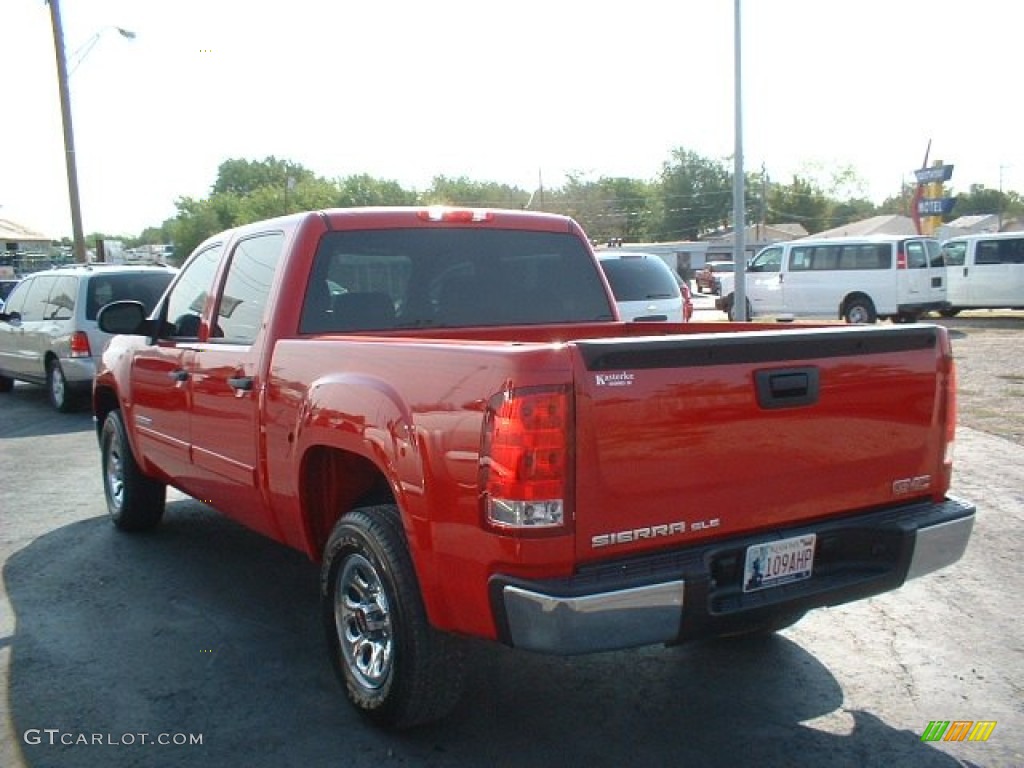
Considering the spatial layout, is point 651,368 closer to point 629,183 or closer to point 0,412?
point 0,412

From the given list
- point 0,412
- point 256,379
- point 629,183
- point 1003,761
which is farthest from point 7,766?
point 629,183

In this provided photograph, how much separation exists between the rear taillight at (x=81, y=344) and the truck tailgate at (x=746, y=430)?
1025 cm

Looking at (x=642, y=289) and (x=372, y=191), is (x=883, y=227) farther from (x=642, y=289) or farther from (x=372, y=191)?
(x=642, y=289)

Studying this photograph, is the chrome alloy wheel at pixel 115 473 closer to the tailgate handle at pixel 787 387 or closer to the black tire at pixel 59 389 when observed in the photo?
the tailgate handle at pixel 787 387

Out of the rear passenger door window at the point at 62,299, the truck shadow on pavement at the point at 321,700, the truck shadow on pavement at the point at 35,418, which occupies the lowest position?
the truck shadow on pavement at the point at 35,418

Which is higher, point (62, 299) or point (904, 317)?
point (62, 299)

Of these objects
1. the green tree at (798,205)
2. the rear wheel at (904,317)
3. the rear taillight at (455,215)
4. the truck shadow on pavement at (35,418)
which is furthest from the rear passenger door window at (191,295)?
the green tree at (798,205)

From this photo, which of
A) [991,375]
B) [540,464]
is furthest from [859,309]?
[540,464]

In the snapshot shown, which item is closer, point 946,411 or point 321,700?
point 946,411

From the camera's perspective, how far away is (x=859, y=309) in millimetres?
20141

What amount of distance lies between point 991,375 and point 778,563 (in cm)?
1140

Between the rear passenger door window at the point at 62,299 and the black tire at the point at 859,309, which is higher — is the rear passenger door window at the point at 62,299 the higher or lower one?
the higher one

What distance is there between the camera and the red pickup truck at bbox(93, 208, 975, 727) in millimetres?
2758

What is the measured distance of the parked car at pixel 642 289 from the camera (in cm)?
1226
